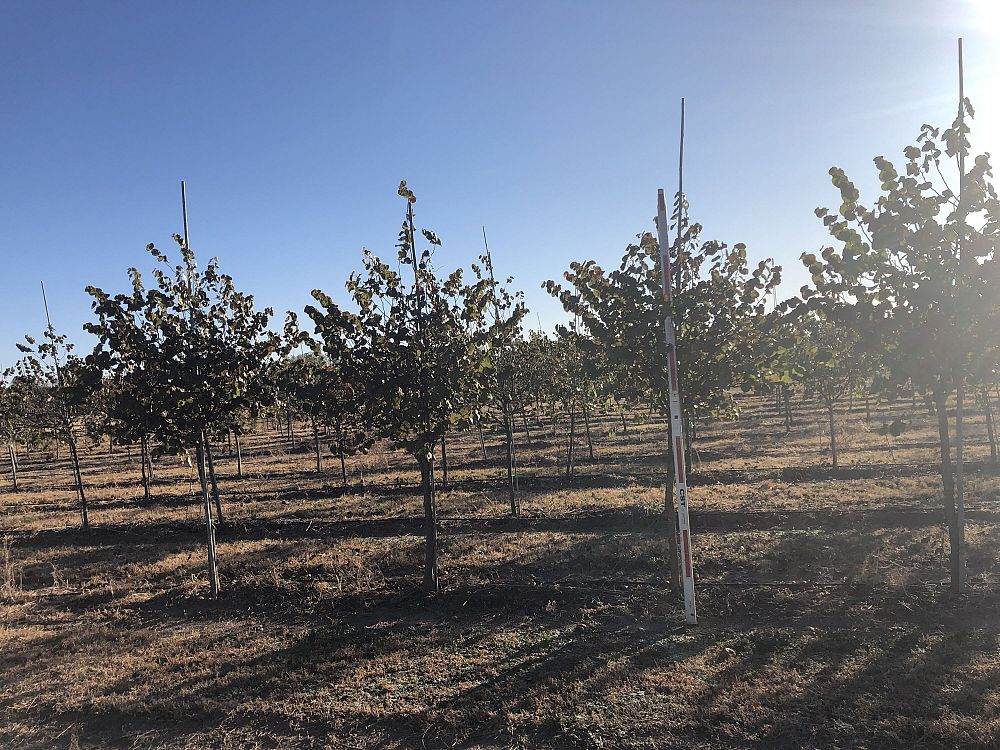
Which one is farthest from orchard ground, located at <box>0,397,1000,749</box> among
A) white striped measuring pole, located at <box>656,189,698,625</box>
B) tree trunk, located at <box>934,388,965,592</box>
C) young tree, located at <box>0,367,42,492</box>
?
young tree, located at <box>0,367,42,492</box>

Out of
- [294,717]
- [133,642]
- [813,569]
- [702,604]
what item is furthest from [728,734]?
[133,642]

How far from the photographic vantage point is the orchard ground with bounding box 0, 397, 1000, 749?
578cm

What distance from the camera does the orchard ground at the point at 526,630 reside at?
5.78m

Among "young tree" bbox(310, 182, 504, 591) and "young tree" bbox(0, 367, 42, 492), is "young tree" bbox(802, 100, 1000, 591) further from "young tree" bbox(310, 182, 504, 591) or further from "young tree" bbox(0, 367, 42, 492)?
"young tree" bbox(0, 367, 42, 492)

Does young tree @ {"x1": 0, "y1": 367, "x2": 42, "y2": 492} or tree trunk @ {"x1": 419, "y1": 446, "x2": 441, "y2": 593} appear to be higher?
young tree @ {"x1": 0, "y1": 367, "x2": 42, "y2": 492}

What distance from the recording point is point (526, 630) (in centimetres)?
823

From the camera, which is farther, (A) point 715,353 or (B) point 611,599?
(B) point 611,599

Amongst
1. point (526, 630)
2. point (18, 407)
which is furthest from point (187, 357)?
point (18, 407)

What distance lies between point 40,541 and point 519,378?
15.3 meters

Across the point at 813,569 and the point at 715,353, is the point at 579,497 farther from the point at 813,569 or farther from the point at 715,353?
the point at 715,353

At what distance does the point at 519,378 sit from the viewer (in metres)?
21.6

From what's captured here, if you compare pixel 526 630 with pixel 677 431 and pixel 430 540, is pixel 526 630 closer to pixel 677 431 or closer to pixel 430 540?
pixel 430 540

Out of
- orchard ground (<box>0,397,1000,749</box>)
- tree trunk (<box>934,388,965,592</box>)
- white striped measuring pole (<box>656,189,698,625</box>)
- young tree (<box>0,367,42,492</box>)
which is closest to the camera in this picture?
orchard ground (<box>0,397,1000,749</box>)

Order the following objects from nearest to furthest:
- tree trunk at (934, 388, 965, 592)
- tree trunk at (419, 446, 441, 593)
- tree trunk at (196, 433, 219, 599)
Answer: tree trunk at (934, 388, 965, 592) → tree trunk at (419, 446, 441, 593) → tree trunk at (196, 433, 219, 599)
